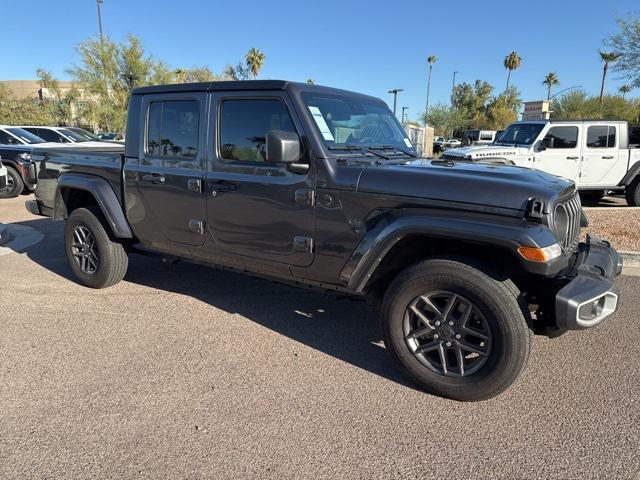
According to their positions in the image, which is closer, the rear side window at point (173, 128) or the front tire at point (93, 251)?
the rear side window at point (173, 128)

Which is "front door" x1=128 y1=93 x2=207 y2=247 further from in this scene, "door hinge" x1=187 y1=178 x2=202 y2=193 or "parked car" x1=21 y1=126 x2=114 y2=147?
"parked car" x1=21 y1=126 x2=114 y2=147

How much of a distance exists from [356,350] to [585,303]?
65.5 inches

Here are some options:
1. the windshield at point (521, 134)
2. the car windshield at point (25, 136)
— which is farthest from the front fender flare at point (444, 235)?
the car windshield at point (25, 136)

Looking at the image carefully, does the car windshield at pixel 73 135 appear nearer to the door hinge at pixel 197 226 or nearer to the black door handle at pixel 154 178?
the black door handle at pixel 154 178

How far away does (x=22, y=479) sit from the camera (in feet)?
7.57

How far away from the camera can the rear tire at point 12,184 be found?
11.7m

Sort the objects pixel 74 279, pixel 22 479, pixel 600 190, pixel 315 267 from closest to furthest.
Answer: pixel 22 479 → pixel 315 267 → pixel 74 279 → pixel 600 190

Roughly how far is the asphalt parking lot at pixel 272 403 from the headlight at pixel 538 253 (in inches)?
38.2

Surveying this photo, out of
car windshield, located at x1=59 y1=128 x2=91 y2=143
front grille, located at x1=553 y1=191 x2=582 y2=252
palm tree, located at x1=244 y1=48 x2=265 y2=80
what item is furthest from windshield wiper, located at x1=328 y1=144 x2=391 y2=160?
palm tree, located at x1=244 y1=48 x2=265 y2=80

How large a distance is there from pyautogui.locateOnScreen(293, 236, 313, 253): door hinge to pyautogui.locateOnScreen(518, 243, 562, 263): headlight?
4.58ft

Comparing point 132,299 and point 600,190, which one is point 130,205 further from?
point 600,190

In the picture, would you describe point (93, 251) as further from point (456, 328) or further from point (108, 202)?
point (456, 328)

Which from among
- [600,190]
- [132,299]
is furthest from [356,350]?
[600,190]

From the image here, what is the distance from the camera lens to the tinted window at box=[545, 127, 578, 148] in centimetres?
1028
